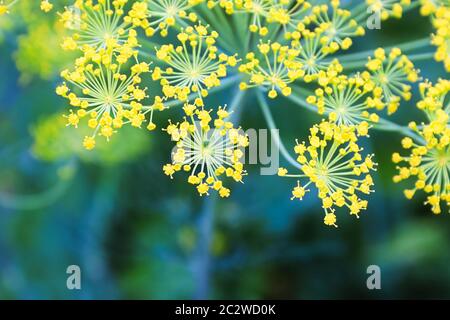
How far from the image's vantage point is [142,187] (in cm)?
373

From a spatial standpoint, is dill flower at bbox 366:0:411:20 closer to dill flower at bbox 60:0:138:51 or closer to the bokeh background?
dill flower at bbox 60:0:138:51

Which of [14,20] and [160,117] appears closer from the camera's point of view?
[14,20]

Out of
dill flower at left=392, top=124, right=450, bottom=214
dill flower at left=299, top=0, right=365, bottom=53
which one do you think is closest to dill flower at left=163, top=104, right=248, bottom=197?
dill flower at left=299, top=0, right=365, bottom=53

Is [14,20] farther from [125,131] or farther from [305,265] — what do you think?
[305,265]

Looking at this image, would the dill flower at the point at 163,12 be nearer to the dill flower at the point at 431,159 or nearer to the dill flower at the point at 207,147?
the dill flower at the point at 207,147

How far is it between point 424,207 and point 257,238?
1.03m

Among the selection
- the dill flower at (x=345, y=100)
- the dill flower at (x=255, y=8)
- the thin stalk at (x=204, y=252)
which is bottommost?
the thin stalk at (x=204, y=252)

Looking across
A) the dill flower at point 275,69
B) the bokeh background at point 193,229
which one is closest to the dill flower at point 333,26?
the dill flower at point 275,69

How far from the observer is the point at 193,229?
3.77m

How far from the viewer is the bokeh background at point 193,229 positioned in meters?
3.57

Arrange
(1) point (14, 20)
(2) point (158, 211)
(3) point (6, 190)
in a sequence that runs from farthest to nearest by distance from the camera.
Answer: (3) point (6, 190) → (2) point (158, 211) → (1) point (14, 20)

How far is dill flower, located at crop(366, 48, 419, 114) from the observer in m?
2.15

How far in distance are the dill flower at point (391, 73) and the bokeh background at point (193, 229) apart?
1300 millimetres

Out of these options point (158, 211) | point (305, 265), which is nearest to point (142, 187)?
point (158, 211)
